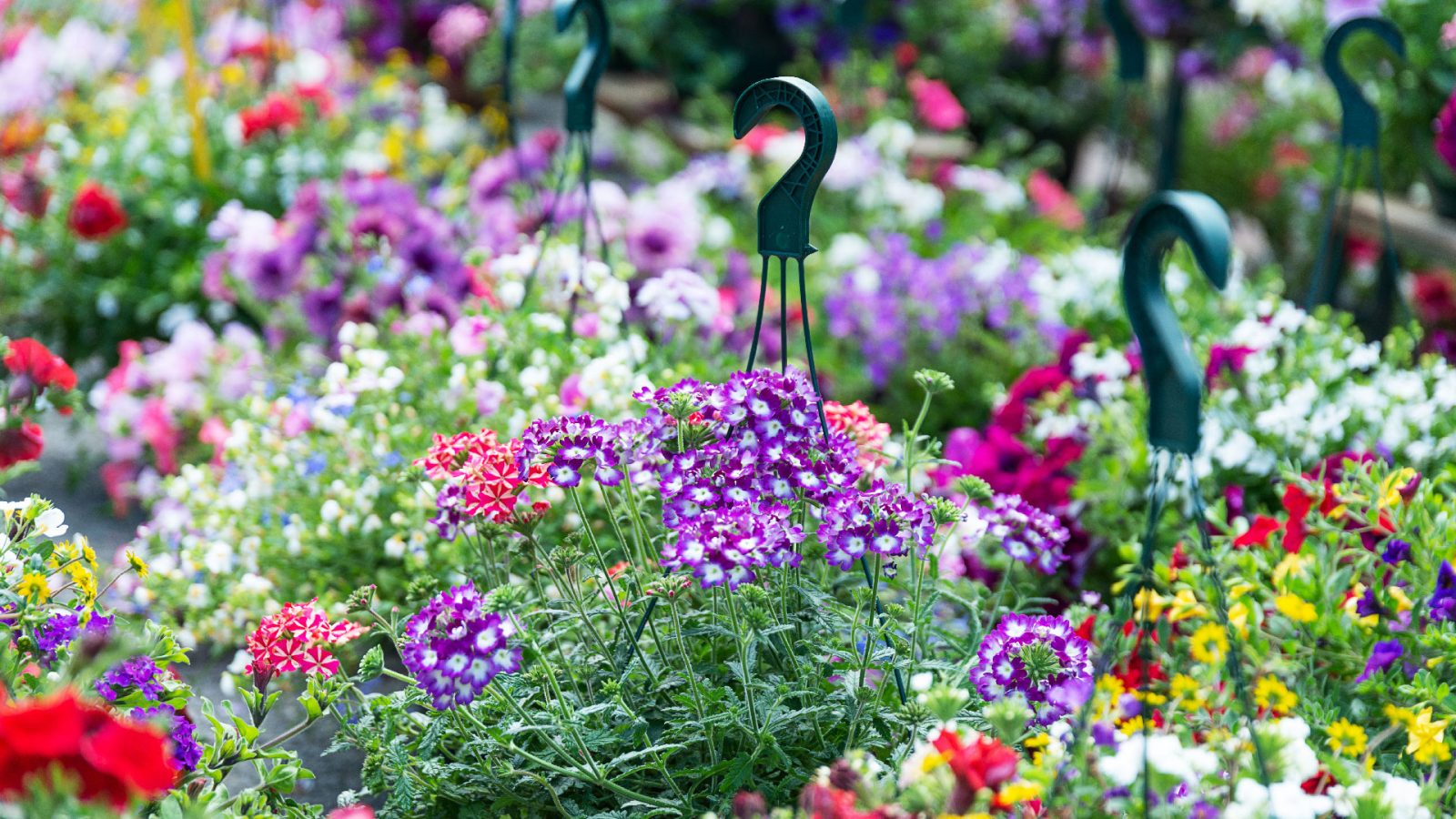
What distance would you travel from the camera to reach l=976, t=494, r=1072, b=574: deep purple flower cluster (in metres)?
1.36

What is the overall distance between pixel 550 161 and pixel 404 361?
3.76 feet

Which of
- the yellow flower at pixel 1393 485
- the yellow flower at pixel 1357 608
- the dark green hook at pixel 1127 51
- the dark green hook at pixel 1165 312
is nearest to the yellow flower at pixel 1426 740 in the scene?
the yellow flower at pixel 1357 608

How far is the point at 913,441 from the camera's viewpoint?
1.33 metres

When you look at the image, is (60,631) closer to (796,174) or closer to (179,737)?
(179,737)

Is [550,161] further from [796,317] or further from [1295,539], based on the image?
[1295,539]

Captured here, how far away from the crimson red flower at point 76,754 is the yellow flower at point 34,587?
1.48 feet

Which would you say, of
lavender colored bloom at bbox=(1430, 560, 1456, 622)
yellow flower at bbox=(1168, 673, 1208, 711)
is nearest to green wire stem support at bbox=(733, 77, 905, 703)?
yellow flower at bbox=(1168, 673, 1208, 711)

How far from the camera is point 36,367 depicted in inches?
60.1

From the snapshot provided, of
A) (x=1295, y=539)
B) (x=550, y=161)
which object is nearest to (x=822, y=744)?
(x=1295, y=539)

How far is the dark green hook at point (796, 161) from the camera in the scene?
1201 millimetres

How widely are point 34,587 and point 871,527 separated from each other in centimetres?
83

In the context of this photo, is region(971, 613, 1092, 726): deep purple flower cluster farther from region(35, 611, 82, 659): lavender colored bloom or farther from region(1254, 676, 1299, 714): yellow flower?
region(35, 611, 82, 659): lavender colored bloom

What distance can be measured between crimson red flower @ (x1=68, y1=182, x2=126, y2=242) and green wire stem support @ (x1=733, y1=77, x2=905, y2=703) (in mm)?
2135

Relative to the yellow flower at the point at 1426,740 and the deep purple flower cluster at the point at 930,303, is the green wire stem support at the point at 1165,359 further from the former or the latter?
the deep purple flower cluster at the point at 930,303
